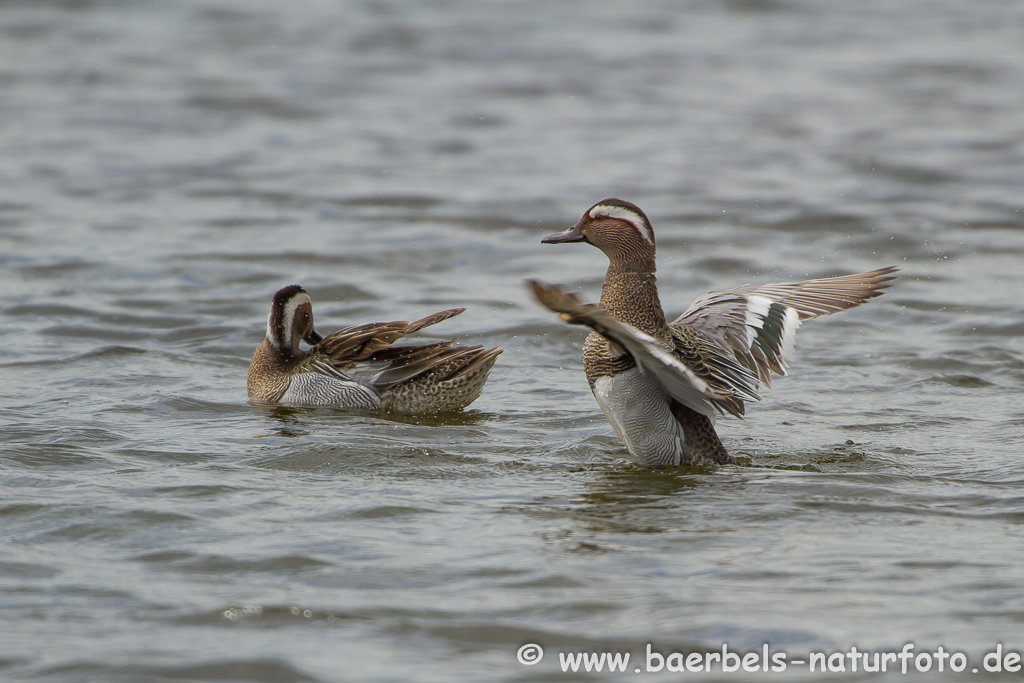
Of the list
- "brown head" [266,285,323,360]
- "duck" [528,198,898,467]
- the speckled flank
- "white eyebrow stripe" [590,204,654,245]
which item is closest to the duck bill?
"duck" [528,198,898,467]

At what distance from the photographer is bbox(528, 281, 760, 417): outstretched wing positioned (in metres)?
4.39

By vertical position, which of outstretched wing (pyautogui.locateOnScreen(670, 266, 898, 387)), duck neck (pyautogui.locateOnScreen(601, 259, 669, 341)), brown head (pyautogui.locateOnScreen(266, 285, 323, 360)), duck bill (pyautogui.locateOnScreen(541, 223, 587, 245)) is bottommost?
brown head (pyautogui.locateOnScreen(266, 285, 323, 360))

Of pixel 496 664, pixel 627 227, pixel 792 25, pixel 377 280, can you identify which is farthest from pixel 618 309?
pixel 792 25

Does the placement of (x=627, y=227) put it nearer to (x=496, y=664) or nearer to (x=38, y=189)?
(x=496, y=664)

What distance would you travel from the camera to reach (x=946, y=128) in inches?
625

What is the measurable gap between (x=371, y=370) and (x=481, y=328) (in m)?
1.78

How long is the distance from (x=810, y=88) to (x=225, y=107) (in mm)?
7860

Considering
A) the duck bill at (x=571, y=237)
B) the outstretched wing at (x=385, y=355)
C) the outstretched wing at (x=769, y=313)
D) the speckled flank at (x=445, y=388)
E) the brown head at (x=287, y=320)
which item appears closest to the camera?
the duck bill at (x=571, y=237)

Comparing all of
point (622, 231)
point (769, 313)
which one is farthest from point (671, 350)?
point (769, 313)

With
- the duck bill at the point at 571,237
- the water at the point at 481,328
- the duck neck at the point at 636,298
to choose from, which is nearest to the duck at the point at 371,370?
the water at the point at 481,328

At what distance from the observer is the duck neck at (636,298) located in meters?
6.02

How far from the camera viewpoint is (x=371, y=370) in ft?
25.3

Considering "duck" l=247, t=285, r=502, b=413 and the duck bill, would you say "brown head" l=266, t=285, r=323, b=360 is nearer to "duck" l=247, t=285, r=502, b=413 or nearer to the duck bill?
"duck" l=247, t=285, r=502, b=413

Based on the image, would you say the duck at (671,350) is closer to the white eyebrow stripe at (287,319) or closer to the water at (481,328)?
the water at (481,328)
